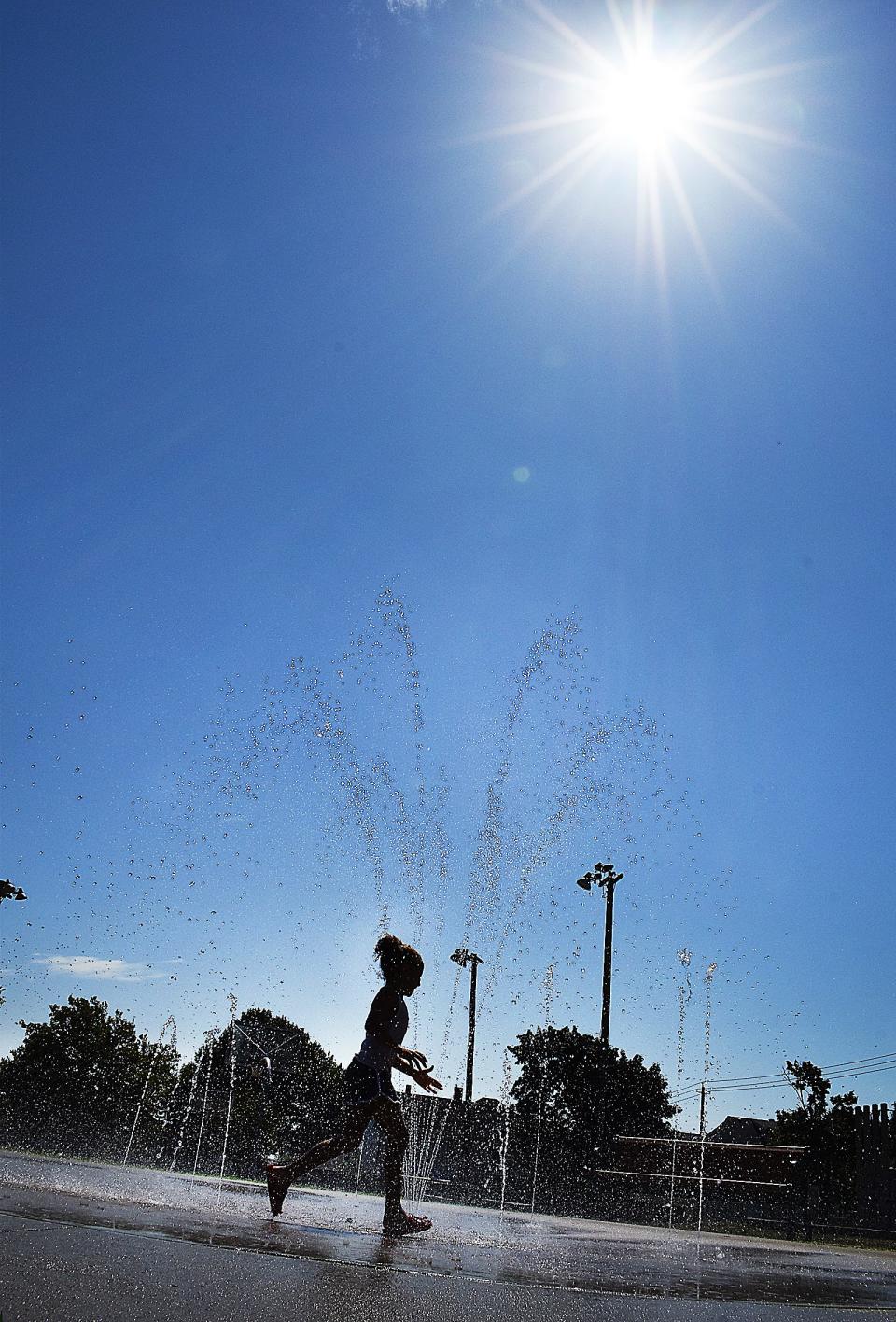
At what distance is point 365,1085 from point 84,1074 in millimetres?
38690

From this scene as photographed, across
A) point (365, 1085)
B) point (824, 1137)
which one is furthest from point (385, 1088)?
point (824, 1137)

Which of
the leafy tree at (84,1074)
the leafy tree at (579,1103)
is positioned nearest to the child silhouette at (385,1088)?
the leafy tree at (579,1103)

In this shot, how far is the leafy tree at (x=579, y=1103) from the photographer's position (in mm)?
24016

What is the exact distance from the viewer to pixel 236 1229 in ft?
13.9

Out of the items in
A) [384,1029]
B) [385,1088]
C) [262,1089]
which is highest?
[384,1029]

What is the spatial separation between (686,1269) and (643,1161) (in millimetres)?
14574

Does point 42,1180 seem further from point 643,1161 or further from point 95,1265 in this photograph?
point 643,1161

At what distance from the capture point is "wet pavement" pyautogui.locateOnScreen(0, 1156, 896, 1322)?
8.27 ft

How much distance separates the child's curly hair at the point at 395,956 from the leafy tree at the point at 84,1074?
3787 cm

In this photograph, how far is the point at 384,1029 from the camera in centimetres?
550

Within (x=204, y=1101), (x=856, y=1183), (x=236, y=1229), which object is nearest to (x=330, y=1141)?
(x=236, y=1229)

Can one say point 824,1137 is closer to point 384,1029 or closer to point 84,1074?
point 384,1029

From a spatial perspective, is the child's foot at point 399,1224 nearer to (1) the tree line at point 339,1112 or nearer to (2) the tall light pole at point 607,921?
(1) the tree line at point 339,1112

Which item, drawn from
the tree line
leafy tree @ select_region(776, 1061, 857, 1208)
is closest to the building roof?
the tree line
